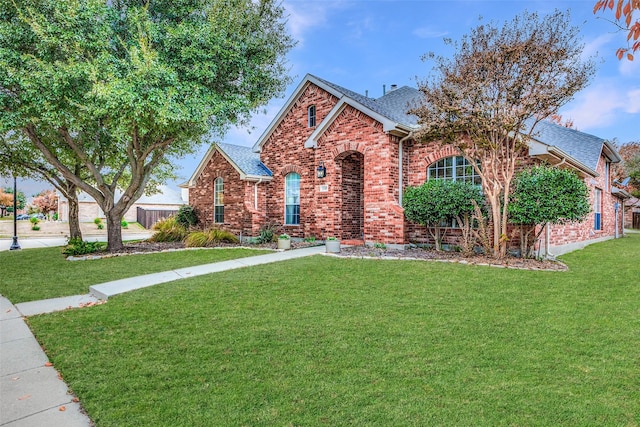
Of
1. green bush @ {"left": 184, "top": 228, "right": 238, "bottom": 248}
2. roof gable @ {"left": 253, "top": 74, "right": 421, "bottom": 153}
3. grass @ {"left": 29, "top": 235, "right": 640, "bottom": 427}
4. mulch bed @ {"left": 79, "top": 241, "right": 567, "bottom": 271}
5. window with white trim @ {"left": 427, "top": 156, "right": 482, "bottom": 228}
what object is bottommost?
grass @ {"left": 29, "top": 235, "right": 640, "bottom": 427}

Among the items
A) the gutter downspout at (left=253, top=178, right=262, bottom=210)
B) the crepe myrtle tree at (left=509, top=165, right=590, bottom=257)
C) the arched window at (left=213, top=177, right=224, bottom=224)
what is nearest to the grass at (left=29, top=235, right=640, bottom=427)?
the crepe myrtle tree at (left=509, top=165, right=590, bottom=257)

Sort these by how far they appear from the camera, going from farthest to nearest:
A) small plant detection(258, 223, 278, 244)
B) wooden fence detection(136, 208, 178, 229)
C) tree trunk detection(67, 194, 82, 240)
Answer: wooden fence detection(136, 208, 178, 229) < tree trunk detection(67, 194, 82, 240) < small plant detection(258, 223, 278, 244)

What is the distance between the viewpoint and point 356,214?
45.5 feet

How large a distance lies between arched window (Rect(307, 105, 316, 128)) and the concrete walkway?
10.1 m

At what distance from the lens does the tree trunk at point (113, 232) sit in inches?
506

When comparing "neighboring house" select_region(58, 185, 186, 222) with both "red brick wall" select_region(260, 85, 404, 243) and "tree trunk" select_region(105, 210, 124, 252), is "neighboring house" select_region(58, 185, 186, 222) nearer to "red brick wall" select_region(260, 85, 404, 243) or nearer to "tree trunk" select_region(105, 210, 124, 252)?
"tree trunk" select_region(105, 210, 124, 252)

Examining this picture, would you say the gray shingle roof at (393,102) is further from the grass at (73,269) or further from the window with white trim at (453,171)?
the grass at (73,269)

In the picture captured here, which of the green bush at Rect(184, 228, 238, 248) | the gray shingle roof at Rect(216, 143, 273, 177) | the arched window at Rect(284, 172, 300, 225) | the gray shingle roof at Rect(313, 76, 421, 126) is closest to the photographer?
the gray shingle roof at Rect(313, 76, 421, 126)

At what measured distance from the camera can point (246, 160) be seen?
16.3 m

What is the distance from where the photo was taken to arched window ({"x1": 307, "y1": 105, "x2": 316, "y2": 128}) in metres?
14.7

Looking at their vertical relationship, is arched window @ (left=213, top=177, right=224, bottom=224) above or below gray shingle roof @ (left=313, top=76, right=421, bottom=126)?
below

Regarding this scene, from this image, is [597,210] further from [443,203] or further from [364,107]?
[364,107]

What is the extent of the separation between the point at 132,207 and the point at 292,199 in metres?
32.7

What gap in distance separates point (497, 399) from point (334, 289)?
152 inches
